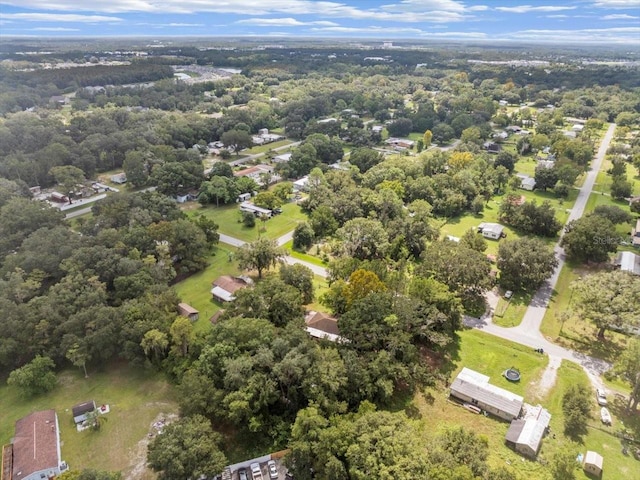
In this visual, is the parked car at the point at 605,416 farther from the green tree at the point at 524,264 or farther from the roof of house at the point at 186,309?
the roof of house at the point at 186,309

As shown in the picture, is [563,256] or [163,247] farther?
[563,256]

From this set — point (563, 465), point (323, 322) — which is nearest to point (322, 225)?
point (323, 322)

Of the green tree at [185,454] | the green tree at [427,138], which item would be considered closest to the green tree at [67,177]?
the green tree at [185,454]

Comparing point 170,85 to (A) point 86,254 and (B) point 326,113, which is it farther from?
(A) point 86,254

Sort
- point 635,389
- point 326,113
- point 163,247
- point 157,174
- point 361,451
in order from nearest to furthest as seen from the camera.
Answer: point 361,451 → point 635,389 → point 163,247 → point 157,174 → point 326,113

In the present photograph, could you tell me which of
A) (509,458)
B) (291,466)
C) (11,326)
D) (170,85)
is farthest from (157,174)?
(170,85)
